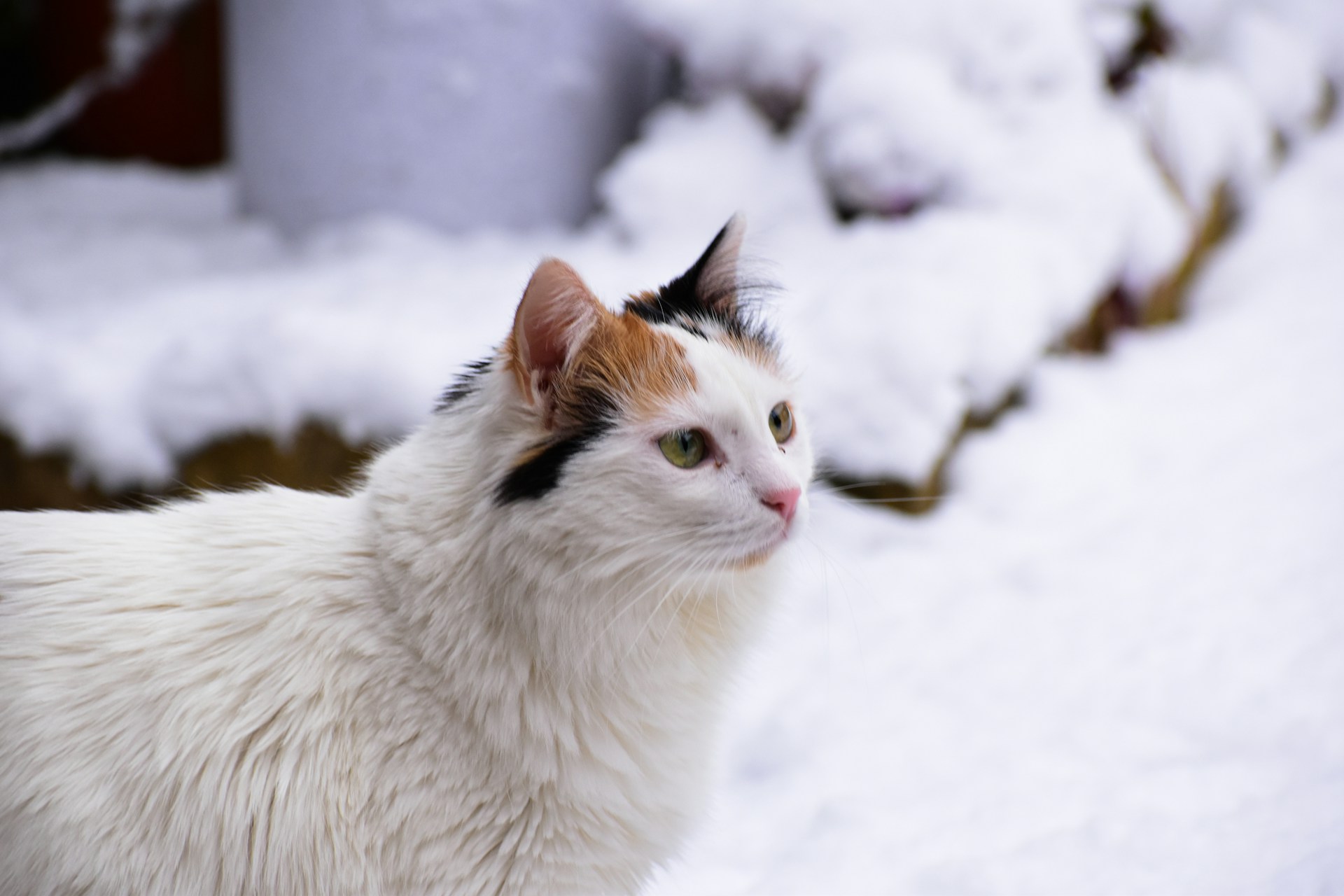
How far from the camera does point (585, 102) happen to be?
3.66 m

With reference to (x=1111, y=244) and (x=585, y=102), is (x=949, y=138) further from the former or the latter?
(x=585, y=102)

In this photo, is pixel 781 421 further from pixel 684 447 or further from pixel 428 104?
pixel 428 104

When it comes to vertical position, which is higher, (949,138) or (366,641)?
(949,138)

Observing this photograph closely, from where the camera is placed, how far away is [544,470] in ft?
3.80

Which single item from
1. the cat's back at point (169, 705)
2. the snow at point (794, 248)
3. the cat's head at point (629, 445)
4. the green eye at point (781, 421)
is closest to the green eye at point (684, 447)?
the cat's head at point (629, 445)

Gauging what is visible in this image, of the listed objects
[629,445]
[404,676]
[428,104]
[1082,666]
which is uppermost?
[629,445]

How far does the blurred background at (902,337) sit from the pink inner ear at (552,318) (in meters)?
0.52

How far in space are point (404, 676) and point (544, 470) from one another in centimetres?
31

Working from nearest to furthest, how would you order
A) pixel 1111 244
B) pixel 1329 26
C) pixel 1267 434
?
pixel 1267 434 < pixel 1111 244 < pixel 1329 26

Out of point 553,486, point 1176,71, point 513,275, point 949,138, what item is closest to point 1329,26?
point 1176,71

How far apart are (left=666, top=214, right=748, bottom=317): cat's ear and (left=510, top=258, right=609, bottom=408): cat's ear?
236 millimetres

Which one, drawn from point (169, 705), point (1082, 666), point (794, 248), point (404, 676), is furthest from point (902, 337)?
point (169, 705)

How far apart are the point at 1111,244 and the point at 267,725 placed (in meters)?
3.42

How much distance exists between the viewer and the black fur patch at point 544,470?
115cm
